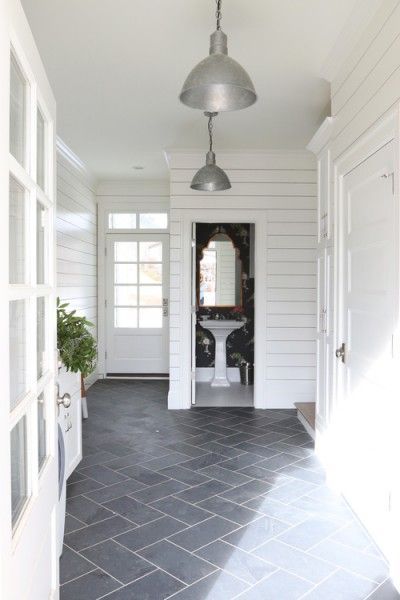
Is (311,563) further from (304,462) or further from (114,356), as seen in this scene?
(114,356)

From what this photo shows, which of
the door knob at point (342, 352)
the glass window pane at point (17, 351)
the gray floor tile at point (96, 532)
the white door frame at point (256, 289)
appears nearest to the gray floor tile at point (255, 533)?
the gray floor tile at point (96, 532)

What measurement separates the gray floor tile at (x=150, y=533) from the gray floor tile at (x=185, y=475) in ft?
1.97

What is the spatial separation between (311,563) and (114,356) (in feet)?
18.0

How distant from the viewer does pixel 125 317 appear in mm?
7742

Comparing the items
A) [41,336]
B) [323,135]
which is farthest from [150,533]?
[323,135]

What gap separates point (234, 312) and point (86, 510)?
14.4ft

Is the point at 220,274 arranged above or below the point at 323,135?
below

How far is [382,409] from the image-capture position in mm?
2721

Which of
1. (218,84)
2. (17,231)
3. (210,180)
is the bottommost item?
(17,231)

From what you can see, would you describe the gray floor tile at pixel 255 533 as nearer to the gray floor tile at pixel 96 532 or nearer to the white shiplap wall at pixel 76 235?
the gray floor tile at pixel 96 532

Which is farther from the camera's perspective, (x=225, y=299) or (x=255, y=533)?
(x=225, y=299)

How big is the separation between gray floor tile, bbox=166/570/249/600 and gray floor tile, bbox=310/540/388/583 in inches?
19.6

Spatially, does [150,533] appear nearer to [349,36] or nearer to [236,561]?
[236,561]

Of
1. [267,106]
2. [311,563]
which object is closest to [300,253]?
[267,106]
